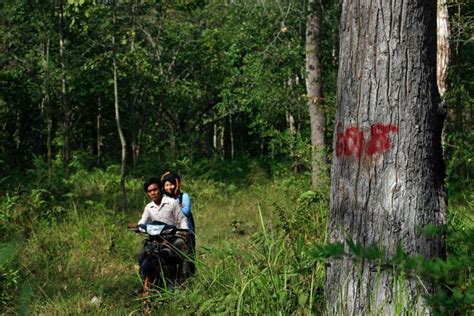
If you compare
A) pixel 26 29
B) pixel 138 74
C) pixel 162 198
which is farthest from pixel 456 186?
pixel 26 29

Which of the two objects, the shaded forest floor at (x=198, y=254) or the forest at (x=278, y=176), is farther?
the shaded forest floor at (x=198, y=254)

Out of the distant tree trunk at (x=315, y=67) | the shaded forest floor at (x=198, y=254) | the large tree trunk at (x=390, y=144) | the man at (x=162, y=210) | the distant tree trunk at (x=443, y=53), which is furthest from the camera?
the distant tree trunk at (x=315, y=67)

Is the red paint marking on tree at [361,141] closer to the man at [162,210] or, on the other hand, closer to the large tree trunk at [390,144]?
the large tree trunk at [390,144]

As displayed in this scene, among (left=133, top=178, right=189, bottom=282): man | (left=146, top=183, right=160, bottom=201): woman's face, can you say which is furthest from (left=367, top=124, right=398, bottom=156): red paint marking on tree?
(left=146, top=183, right=160, bottom=201): woman's face

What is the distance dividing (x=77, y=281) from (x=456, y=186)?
440cm

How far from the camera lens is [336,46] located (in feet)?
58.0

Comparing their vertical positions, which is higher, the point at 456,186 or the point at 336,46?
the point at 336,46

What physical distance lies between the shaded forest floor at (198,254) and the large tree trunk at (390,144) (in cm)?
32

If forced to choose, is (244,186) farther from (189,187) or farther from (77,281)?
(77,281)

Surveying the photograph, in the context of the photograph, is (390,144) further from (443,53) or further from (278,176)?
(278,176)

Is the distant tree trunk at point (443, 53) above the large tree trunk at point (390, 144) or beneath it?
above

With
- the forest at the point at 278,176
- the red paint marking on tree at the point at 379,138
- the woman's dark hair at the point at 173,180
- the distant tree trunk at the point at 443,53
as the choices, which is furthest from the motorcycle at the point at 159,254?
the distant tree trunk at the point at 443,53

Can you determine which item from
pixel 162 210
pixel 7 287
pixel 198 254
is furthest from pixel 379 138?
pixel 7 287

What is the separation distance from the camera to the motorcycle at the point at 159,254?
6.11 m
